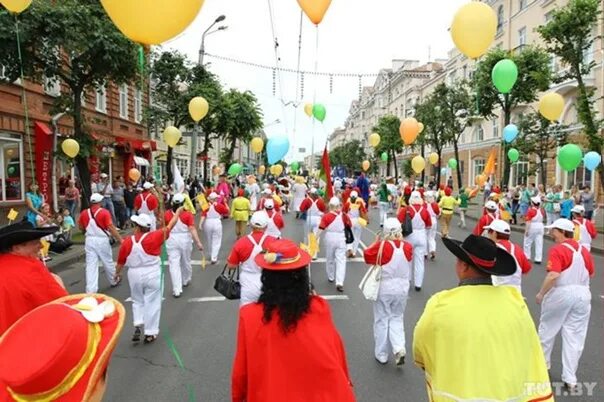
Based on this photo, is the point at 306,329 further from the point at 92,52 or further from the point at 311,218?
the point at 92,52

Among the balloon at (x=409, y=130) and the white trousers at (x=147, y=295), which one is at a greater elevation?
the balloon at (x=409, y=130)

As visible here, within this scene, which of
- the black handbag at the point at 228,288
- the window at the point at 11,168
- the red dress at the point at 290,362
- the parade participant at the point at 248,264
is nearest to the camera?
the red dress at the point at 290,362

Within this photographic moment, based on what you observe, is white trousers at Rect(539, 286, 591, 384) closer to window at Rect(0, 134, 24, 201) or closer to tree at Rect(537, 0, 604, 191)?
tree at Rect(537, 0, 604, 191)

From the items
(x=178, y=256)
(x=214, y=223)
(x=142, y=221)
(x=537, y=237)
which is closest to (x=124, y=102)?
(x=214, y=223)

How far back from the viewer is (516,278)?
18.8 feet

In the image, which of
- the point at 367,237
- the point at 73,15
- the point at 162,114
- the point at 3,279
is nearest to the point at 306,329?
the point at 3,279

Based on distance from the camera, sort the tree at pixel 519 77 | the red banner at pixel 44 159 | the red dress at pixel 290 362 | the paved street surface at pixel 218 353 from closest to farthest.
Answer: the red dress at pixel 290 362, the paved street surface at pixel 218 353, the red banner at pixel 44 159, the tree at pixel 519 77

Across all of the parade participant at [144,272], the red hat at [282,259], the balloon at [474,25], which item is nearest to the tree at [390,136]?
the balloon at [474,25]

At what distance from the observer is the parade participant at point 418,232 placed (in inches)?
352

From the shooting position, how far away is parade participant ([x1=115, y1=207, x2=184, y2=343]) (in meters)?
5.98

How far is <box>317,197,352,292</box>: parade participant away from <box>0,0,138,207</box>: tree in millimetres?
7038

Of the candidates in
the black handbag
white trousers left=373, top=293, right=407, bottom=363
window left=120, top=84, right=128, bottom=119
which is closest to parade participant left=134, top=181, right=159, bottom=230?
the black handbag

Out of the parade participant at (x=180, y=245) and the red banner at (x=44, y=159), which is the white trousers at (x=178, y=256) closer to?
the parade participant at (x=180, y=245)

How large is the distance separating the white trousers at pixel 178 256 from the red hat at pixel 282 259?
6069 millimetres
